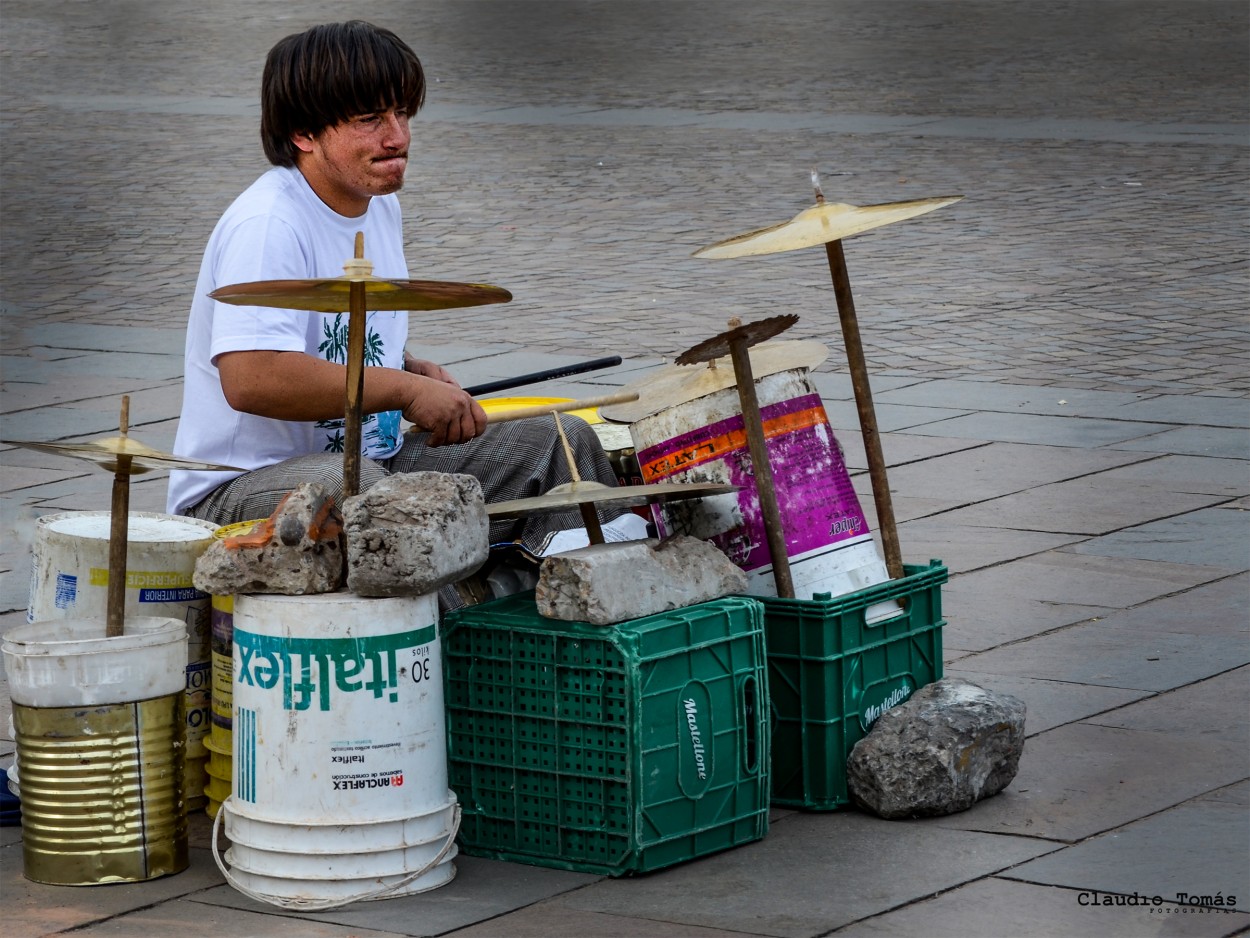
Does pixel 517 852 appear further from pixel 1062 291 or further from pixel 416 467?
pixel 1062 291

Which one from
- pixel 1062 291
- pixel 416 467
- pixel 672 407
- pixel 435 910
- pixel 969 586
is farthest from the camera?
pixel 1062 291

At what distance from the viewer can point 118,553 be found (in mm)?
3178

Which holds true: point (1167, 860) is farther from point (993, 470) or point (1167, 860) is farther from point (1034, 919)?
point (993, 470)

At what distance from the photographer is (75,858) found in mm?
3143

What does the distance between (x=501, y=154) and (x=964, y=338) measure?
19.4 ft

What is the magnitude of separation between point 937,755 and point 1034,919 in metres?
0.46

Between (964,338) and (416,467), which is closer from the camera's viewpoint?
(416,467)

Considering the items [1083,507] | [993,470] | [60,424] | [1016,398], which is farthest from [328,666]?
[1016,398]

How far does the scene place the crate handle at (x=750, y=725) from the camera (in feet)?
10.8

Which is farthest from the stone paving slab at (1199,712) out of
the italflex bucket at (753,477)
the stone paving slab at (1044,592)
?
the italflex bucket at (753,477)

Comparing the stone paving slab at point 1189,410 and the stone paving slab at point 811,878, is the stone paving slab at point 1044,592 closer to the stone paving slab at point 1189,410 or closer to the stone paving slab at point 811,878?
the stone paving slab at point 811,878

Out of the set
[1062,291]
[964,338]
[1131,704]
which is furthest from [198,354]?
[1062,291]

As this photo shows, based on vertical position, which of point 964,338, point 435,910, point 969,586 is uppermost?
point 964,338

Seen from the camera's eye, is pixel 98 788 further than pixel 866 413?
No
